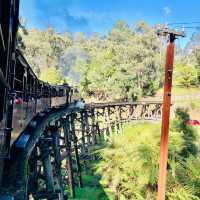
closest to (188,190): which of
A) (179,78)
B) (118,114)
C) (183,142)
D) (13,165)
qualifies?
(183,142)

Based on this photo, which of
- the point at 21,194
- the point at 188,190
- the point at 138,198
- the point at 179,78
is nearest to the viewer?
the point at 21,194

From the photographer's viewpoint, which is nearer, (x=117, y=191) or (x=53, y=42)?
(x=117, y=191)

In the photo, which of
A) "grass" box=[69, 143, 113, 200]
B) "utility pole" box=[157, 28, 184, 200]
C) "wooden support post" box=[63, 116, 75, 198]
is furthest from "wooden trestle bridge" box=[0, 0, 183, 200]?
"grass" box=[69, 143, 113, 200]

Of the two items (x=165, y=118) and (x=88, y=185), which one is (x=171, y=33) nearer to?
(x=165, y=118)

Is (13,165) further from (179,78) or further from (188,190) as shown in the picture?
(179,78)

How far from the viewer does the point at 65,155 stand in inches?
699

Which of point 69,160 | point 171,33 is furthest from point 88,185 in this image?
point 171,33

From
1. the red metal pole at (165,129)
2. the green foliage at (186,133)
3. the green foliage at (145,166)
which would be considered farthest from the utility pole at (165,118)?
the green foliage at (186,133)

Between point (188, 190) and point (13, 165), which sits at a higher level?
point (13, 165)

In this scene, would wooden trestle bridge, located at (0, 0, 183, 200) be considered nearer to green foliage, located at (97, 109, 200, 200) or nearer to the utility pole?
the utility pole

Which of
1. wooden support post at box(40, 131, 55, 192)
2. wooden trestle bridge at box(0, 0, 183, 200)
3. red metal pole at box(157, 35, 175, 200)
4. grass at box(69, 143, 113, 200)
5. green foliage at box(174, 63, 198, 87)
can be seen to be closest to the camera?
wooden trestle bridge at box(0, 0, 183, 200)

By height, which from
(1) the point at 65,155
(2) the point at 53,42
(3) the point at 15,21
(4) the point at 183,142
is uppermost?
(2) the point at 53,42

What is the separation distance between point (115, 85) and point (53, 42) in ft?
149

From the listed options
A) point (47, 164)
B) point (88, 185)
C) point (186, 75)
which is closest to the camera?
point (47, 164)
